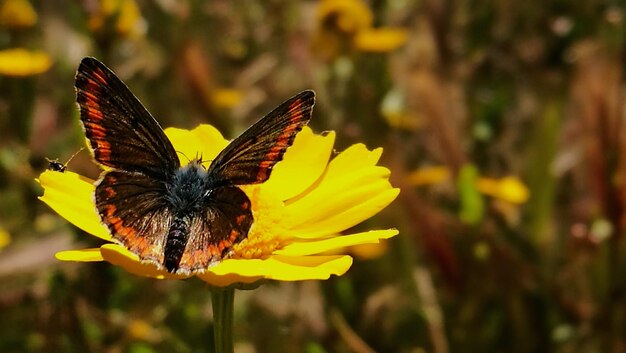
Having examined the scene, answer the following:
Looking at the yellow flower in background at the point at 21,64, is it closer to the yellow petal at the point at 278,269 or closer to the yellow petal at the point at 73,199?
the yellow petal at the point at 73,199

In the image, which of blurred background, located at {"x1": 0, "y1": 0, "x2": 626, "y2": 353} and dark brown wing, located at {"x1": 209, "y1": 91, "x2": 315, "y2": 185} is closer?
dark brown wing, located at {"x1": 209, "y1": 91, "x2": 315, "y2": 185}

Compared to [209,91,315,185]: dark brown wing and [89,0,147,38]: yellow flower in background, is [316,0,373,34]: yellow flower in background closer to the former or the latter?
[89,0,147,38]: yellow flower in background

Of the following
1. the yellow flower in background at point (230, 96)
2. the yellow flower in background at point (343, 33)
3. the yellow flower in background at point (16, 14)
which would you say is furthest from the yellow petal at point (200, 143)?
the yellow flower in background at point (16, 14)

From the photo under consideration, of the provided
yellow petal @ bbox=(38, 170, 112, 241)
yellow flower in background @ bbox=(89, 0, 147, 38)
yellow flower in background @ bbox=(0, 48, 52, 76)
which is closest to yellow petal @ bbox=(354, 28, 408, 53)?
yellow flower in background @ bbox=(89, 0, 147, 38)

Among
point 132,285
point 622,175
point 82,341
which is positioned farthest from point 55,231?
point 622,175

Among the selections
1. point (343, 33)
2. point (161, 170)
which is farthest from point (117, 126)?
point (343, 33)

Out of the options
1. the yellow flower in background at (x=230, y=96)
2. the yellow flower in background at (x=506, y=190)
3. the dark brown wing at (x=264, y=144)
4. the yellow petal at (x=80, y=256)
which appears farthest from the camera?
the yellow flower in background at (x=230, y=96)
